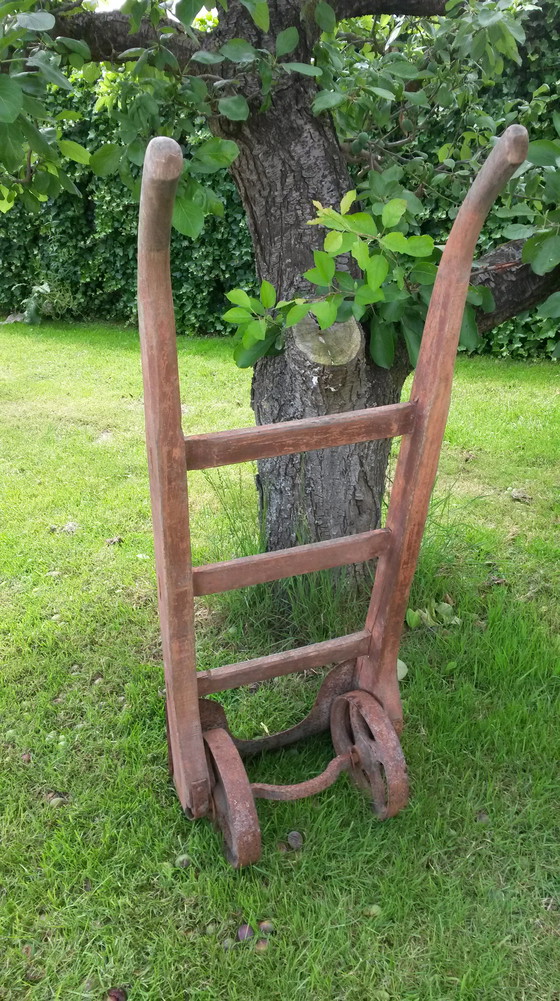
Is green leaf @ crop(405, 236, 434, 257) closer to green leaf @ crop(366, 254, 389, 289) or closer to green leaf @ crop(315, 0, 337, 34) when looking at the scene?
green leaf @ crop(366, 254, 389, 289)

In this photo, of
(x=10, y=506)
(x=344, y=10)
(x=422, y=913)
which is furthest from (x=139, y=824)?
(x=344, y=10)

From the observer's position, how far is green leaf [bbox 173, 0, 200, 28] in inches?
61.4

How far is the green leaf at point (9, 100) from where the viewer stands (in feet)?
4.70

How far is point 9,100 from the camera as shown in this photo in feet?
4.70

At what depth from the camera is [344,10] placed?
93.5 inches

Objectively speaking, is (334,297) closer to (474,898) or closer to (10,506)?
(474,898)

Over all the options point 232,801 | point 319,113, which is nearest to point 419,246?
point 319,113

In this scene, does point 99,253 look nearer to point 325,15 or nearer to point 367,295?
point 325,15

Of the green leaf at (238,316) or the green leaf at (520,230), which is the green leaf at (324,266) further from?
the green leaf at (520,230)

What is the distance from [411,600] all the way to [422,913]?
1.29 metres

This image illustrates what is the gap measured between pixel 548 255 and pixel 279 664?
1.29 meters

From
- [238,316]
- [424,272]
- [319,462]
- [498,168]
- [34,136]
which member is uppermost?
[34,136]

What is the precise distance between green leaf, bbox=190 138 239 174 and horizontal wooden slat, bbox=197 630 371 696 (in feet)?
4.14

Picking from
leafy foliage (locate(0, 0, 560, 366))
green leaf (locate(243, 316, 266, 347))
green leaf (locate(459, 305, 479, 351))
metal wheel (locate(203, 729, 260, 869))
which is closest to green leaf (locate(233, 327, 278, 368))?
leafy foliage (locate(0, 0, 560, 366))
